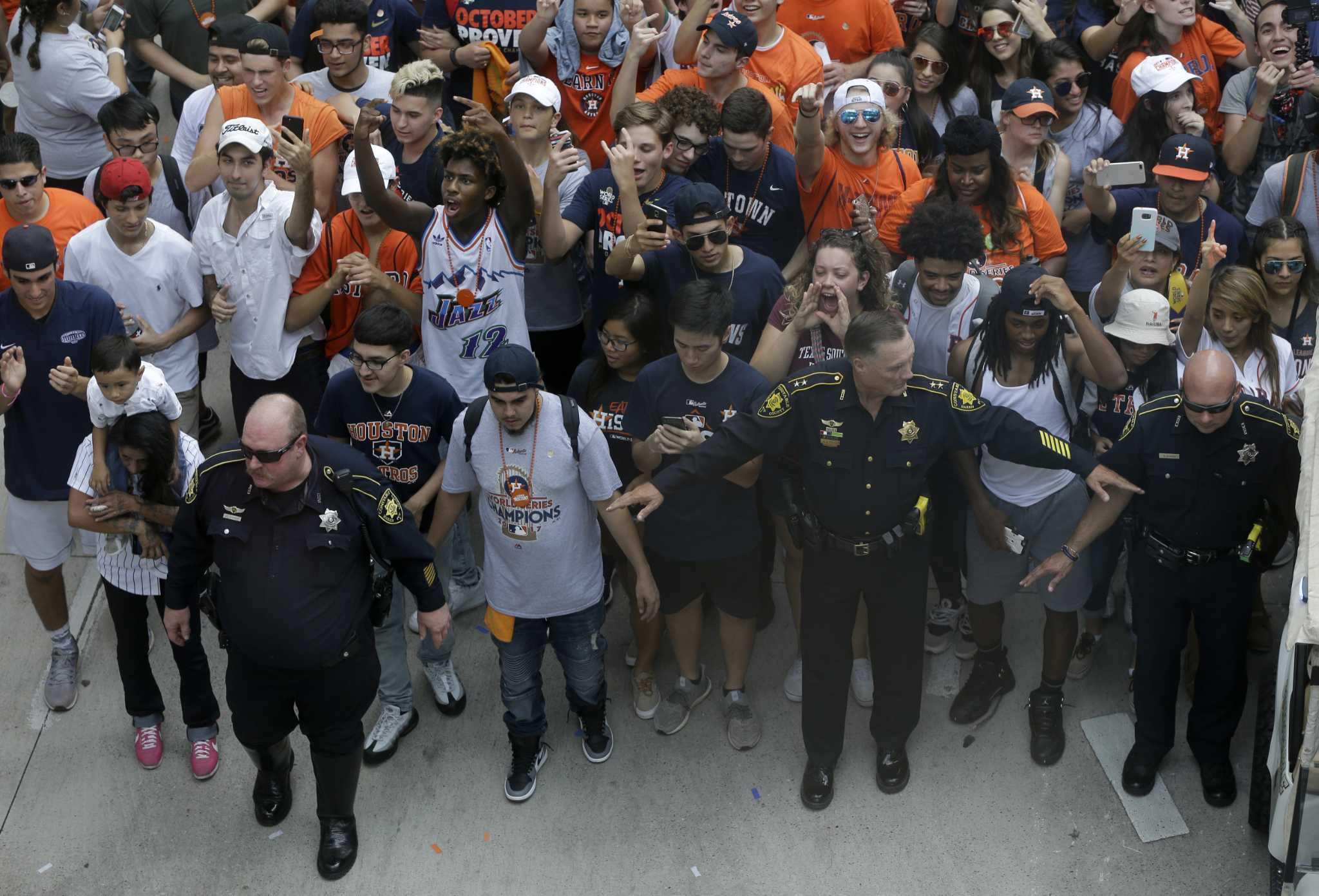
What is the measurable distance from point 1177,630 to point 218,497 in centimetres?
384

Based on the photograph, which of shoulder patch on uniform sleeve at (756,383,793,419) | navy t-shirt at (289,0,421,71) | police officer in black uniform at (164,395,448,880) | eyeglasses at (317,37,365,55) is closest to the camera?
police officer in black uniform at (164,395,448,880)

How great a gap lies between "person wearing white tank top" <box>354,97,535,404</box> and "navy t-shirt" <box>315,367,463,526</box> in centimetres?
50

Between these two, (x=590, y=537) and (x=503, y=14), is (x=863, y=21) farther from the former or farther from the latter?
(x=590, y=537)

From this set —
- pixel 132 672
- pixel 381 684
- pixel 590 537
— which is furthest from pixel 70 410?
pixel 590 537

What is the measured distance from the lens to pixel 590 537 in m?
5.72

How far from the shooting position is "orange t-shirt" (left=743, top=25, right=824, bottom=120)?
7.48 metres

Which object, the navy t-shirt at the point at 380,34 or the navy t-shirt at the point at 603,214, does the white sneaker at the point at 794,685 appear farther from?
the navy t-shirt at the point at 380,34

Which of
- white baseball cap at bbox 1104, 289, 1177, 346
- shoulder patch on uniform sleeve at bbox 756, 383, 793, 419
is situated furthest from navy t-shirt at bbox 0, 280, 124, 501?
white baseball cap at bbox 1104, 289, 1177, 346

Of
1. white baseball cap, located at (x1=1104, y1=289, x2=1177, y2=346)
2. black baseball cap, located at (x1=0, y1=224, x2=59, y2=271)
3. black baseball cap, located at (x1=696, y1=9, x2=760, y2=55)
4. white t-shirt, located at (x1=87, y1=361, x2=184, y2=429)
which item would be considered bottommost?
white t-shirt, located at (x1=87, y1=361, x2=184, y2=429)

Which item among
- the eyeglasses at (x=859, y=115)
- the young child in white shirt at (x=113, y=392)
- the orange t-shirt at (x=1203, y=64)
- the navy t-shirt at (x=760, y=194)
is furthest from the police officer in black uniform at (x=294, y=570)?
the orange t-shirt at (x=1203, y=64)

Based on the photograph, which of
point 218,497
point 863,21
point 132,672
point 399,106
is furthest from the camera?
point 863,21

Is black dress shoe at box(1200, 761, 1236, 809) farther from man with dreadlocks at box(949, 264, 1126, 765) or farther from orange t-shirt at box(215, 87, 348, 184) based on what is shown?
orange t-shirt at box(215, 87, 348, 184)

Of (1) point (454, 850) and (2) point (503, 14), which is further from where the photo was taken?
(2) point (503, 14)

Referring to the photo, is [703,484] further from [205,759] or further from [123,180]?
[123,180]
